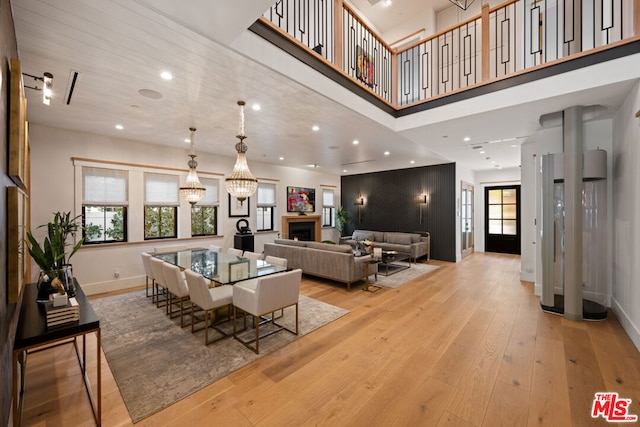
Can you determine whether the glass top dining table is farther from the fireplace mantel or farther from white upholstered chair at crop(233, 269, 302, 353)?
the fireplace mantel

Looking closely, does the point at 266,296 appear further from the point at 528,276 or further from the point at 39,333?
the point at 528,276

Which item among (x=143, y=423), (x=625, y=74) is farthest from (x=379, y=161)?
(x=143, y=423)

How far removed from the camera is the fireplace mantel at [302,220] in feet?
27.1

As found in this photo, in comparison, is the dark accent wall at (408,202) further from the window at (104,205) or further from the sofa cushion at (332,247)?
the window at (104,205)

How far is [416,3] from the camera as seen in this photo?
20.0 ft

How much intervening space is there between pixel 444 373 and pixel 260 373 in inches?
66.0

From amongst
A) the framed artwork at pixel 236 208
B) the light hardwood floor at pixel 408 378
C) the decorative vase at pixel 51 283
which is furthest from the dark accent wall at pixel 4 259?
the framed artwork at pixel 236 208

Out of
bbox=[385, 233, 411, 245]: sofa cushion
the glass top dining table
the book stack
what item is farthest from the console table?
bbox=[385, 233, 411, 245]: sofa cushion

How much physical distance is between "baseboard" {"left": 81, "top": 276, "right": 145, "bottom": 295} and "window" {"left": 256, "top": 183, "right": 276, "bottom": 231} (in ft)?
10.2

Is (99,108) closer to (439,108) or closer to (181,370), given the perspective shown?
(181,370)

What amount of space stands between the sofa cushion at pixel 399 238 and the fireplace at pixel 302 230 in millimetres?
2491

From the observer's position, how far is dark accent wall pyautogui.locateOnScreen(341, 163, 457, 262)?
7707 millimetres

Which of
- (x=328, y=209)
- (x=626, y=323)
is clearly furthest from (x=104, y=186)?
(x=626, y=323)

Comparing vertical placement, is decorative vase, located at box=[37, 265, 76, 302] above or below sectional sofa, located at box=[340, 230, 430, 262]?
above
